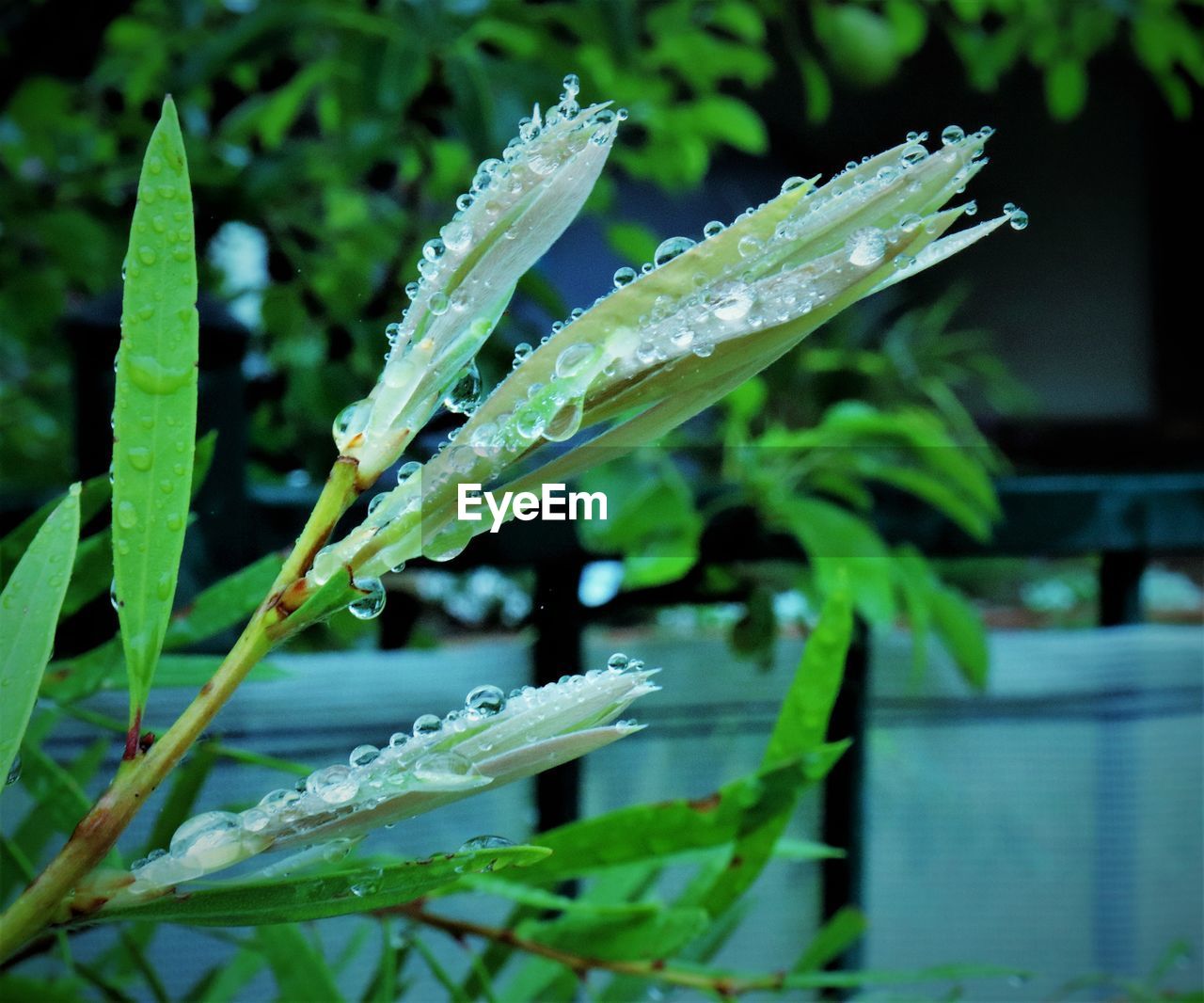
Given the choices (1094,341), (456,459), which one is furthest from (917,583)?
(456,459)

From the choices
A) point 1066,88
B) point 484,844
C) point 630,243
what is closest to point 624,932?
point 484,844

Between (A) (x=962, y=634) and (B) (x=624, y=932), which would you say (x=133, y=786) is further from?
(A) (x=962, y=634)

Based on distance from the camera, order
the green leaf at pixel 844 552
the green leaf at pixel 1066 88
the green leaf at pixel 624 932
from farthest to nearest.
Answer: the green leaf at pixel 1066 88, the green leaf at pixel 844 552, the green leaf at pixel 624 932

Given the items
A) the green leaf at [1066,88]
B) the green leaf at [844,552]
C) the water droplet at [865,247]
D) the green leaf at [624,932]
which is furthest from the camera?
the green leaf at [1066,88]

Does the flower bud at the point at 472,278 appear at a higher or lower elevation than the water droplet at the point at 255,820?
higher

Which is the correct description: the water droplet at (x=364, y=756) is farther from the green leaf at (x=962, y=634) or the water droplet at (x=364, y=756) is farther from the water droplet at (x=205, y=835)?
the green leaf at (x=962, y=634)

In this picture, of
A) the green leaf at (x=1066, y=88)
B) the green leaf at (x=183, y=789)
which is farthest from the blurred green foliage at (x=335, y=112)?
the green leaf at (x=183, y=789)

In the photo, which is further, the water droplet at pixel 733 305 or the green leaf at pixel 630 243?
the green leaf at pixel 630 243
